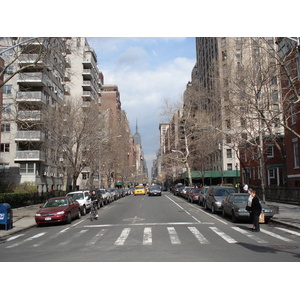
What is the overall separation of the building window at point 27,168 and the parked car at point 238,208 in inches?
1287

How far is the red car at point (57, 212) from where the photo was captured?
16906 mm

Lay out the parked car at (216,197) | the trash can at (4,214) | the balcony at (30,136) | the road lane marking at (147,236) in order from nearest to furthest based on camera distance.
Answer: the road lane marking at (147,236), the trash can at (4,214), the parked car at (216,197), the balcony at (30,136)

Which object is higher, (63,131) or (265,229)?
(63,131)

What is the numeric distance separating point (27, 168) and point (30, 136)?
4624 mm

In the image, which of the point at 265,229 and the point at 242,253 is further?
the point at 265,229

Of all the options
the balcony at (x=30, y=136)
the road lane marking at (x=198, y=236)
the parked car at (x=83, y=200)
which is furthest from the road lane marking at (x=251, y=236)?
the balcony at (x=30, y=136)

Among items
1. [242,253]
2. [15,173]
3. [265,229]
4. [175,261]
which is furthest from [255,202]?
[15,173]

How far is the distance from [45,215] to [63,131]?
17229mm

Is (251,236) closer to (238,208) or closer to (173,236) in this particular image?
(173,236)

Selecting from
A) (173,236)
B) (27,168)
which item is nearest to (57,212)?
(173,236)

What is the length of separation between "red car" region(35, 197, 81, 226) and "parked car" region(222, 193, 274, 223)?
8.47m

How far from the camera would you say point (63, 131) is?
108 feet

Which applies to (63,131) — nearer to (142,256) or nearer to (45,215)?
(45,215)

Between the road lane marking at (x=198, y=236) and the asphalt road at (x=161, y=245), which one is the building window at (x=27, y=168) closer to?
the asphalt road at (x=161, y=245)
